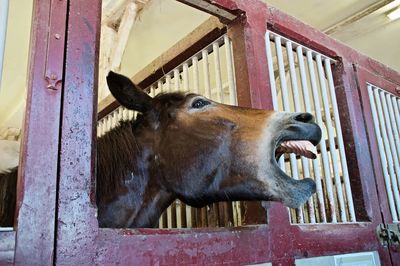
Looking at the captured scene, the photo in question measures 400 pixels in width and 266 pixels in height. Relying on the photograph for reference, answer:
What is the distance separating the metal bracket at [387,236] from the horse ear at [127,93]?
1.21 meters

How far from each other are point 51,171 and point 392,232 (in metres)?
1.58

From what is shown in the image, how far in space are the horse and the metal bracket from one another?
2.56ft

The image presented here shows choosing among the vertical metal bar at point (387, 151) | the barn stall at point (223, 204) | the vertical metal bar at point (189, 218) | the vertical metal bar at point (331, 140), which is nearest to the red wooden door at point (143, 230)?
the barn stall at point (223, 204)

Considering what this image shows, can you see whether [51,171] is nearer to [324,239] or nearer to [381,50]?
[324,239]

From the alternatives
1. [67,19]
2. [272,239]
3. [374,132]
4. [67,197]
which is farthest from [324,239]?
[67,19]

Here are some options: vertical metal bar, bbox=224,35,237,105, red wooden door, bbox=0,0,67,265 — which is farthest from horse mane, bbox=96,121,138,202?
vertical metal bar, bbox=224,35,237,105

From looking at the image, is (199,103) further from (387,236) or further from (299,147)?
(387,236)

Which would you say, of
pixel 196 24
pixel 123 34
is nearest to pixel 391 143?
pixel 123 34

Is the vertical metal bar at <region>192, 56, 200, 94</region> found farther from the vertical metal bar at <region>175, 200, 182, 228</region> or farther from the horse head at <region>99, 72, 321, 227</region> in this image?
the vertical metal bar at <region>175, 200, 182, 228</region>

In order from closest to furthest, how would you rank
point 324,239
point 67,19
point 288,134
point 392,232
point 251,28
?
point 67,19 → point 288,134 → point 324,239 → point 251,28 → point 392,232

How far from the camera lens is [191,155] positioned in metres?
1.28

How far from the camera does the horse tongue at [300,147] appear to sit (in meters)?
1.24

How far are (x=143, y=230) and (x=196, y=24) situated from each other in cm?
379

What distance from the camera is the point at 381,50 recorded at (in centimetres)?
516
